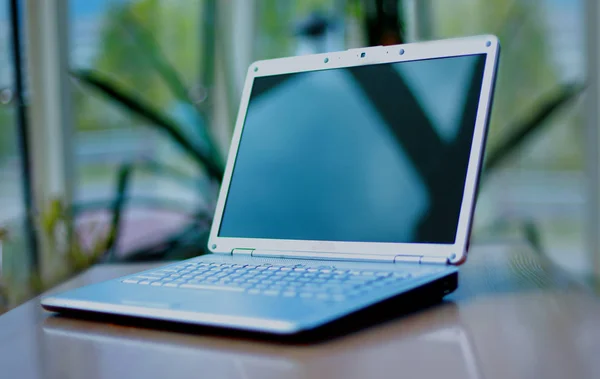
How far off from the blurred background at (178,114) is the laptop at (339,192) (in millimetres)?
482

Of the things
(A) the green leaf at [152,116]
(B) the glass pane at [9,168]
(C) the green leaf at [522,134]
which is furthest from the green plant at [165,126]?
(C) the green leaf at [522,134]

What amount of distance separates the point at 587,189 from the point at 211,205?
109 cm

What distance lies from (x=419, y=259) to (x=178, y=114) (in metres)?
1.28

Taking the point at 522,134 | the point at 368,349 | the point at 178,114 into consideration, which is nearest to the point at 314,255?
the point at 368,349

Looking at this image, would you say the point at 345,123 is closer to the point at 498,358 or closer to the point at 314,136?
the point at 314,136

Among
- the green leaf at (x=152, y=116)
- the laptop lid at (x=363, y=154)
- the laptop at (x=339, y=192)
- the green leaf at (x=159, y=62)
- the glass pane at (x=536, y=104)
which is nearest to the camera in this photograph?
the laptop at (x=339, y=192)

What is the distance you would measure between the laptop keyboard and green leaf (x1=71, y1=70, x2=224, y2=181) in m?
0.74

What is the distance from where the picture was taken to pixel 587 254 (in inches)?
74.7

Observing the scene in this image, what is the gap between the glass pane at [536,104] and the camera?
1878 mm

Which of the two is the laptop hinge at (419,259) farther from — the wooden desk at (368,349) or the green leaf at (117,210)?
the green leaf at (117,210)

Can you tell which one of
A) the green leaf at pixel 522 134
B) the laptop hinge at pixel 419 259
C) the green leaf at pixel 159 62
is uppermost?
the green leaf at pixel 159 62

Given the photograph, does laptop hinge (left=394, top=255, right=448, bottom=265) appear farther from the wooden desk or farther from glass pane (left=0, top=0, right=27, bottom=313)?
glass pane (left=0, top=0, right=27, bottom=313)

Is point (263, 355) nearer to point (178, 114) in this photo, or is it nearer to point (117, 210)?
point (117, 210)

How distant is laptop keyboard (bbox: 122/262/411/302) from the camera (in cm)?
46
